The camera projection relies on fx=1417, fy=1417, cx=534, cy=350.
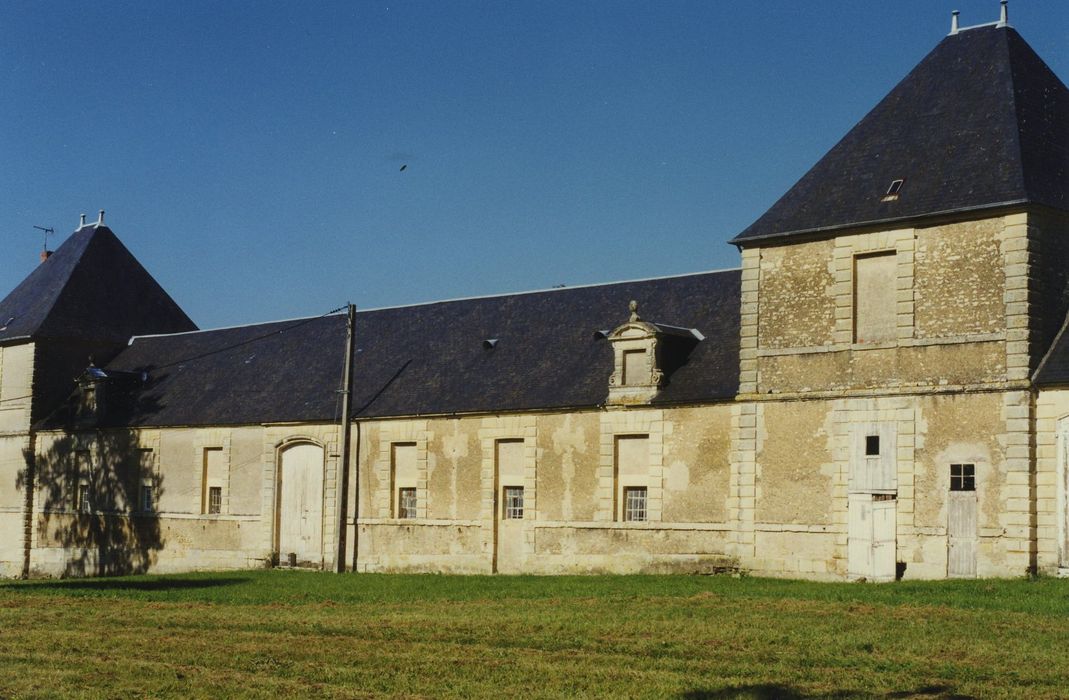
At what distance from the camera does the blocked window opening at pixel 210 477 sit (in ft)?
120

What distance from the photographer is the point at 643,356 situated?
28.7 meters

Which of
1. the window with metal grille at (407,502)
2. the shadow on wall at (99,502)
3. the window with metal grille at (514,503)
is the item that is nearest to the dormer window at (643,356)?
the window with metal grille at (514,503)

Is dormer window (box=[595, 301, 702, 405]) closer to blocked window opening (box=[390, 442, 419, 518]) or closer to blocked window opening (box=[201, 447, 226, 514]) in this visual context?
blocked window opening (box=[390, 442, 419, 518])

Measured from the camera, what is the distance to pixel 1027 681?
13.2 m

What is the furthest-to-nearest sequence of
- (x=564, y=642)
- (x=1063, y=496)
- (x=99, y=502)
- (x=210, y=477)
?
(x=99, y=502)
(x=210, y=477)
(x=1063, y=496)
(x=564, y=642)

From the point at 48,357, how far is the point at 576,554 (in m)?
19.6

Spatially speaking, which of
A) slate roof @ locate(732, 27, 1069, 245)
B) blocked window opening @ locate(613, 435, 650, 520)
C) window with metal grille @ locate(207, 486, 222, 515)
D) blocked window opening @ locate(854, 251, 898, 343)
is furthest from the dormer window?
window with metal grille @ locate(207, 486, 222, 515)

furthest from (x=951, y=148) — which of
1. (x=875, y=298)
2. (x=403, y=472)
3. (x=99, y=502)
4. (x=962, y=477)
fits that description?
(x=99, y=502)

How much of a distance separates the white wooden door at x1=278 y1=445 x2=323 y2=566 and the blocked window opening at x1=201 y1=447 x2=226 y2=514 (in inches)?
102

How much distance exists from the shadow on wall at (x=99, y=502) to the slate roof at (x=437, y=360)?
0.97 meters

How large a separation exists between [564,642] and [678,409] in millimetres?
11871

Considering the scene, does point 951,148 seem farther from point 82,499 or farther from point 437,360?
point 82,499

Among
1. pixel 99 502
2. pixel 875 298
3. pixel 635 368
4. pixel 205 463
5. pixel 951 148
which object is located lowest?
pixel 99 502

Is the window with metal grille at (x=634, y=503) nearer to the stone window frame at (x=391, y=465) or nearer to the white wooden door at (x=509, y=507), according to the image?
the white wooden door at (x=509, y=507)
